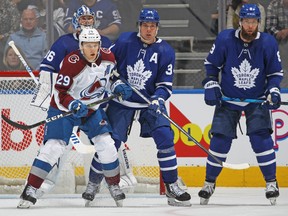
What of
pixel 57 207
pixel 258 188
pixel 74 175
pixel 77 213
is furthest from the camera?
pixel 258 188

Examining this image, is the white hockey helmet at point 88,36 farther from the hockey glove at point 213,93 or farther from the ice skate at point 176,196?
the ice skate at point 176,196

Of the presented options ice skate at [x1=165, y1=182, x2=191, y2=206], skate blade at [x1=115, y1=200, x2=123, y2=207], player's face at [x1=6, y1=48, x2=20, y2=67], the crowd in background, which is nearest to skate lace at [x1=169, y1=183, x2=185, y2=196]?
ice skate at [x1=165, y1=182, x2=191, y2=206]

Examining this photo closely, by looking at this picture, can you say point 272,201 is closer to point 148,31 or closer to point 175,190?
point 175,190

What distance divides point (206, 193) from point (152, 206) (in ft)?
1.26

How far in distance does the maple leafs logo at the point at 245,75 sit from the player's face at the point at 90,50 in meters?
0.94

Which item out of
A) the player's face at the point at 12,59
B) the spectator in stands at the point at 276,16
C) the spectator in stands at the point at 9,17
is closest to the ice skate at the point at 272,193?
the spectator in stands at the point at 276,16

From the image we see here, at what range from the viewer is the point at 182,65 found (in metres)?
8.08

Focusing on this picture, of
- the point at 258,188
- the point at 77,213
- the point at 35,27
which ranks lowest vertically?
the point at 258,188

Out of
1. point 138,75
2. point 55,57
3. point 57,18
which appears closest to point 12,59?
point 57,18

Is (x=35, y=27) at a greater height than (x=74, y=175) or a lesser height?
greater

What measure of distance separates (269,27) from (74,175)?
6.46 ft

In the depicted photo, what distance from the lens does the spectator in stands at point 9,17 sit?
319 inches

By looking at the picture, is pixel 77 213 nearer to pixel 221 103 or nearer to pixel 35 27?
pixel 221 103

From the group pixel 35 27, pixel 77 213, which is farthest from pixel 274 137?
pixel 77 213
